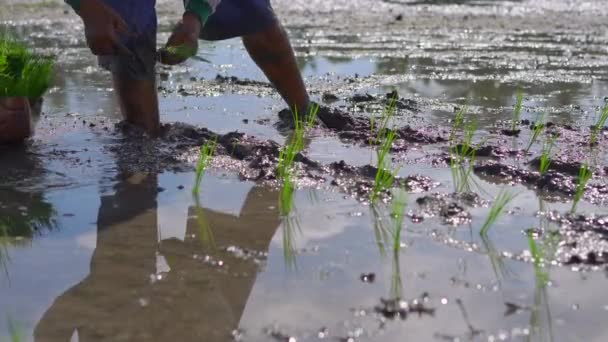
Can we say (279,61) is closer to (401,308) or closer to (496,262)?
(496,262)

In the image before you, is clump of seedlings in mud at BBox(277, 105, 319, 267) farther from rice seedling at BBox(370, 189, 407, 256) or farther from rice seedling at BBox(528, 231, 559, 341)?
rice seedling at BBox(528, 231, 559, 341)

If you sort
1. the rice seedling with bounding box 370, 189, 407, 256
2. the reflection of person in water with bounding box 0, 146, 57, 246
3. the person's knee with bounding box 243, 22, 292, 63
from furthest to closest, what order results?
the person's knee with bounding box 243, 22, 292, 63, the reflection of person in water with bounding box 0, 146, 57, 246, the rice seedling with bounding box 370, 189, 407, 256

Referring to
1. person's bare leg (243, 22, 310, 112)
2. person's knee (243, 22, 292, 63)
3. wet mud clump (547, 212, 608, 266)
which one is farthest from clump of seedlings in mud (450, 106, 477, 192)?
person's knee (243, 22, 292, 63)

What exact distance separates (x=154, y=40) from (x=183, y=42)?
0.30 metres

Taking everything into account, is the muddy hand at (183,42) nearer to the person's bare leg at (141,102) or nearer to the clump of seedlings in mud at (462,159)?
the person's bare leg at (141,102)

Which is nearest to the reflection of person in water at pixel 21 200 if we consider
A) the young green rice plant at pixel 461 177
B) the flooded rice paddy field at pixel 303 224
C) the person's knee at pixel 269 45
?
the flooded rice paddy field at pixel 303 224

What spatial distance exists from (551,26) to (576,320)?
5.91 meters

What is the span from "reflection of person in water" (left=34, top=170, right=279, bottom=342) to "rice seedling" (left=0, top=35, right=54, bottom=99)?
0.87 metres

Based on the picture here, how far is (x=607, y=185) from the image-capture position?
9.01 ft

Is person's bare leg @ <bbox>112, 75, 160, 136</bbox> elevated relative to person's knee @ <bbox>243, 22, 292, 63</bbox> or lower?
lower

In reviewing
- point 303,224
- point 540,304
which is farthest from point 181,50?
Result: point 540,304

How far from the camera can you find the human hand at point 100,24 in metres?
3.26

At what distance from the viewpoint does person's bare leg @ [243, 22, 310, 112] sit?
12.6ft

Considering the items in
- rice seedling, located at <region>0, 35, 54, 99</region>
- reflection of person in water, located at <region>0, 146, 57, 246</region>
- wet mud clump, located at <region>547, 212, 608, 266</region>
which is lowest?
→ reflection of person in water, located at <region>0, 146, 57, 246</region>
